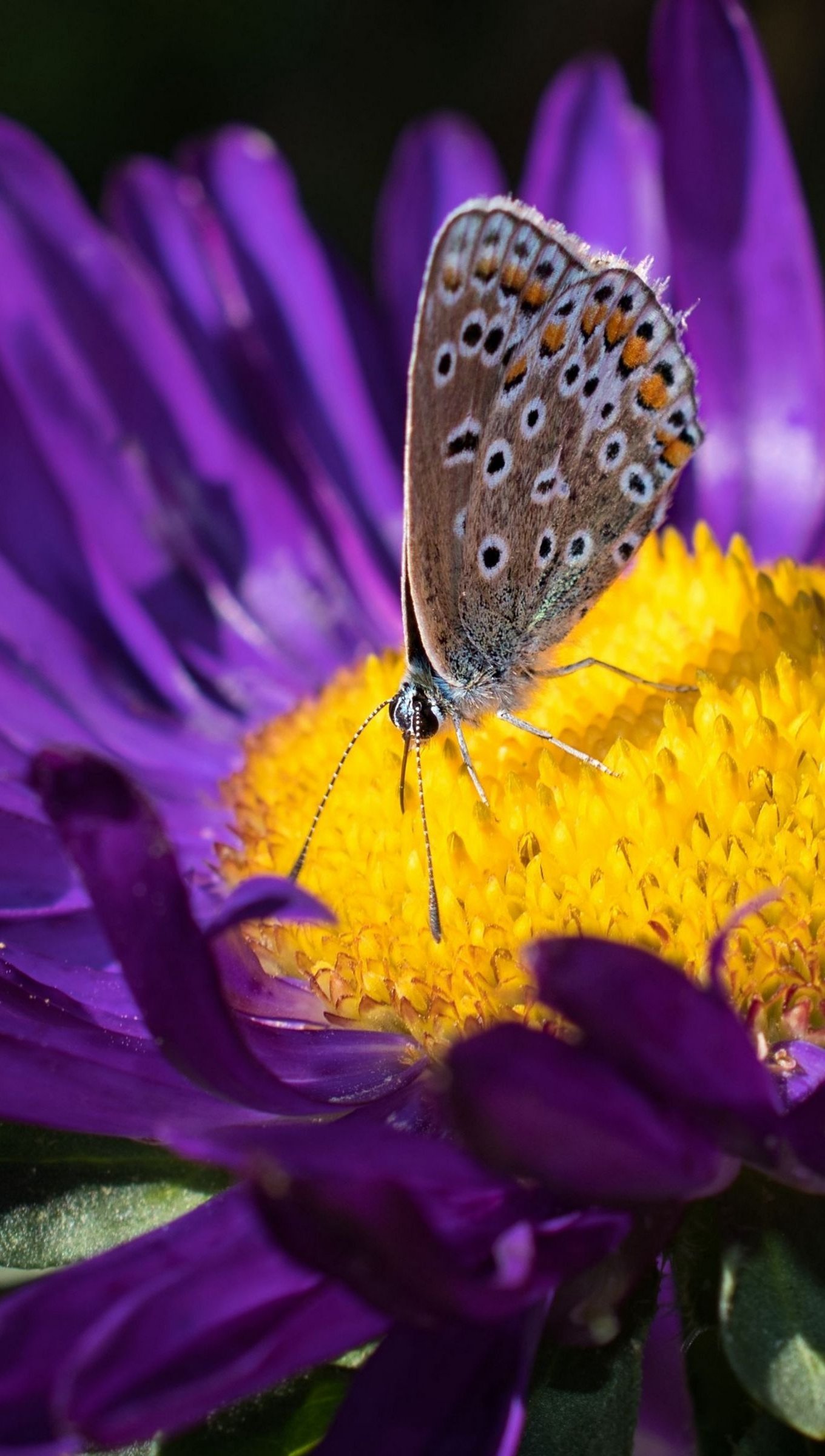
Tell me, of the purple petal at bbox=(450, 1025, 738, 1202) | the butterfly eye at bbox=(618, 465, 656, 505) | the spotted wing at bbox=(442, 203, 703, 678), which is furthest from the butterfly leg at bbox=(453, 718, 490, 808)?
the purple petal at bbox=(450, 1025, 738, 1202)

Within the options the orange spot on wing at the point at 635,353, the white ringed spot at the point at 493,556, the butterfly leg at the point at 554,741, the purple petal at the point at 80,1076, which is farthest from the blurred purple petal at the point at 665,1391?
the orange spot on wing at the point at 635,353

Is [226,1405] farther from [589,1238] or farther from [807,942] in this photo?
[807,942]

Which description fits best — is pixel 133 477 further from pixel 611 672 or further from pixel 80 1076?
pixel 80 1076

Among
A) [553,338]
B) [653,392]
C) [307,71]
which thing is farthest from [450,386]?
[307,71]

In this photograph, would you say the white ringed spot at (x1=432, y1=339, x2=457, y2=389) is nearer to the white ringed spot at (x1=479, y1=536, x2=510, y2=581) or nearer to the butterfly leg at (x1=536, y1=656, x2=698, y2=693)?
the white ringed spot at (x1=479, y1=536, x2=510, y2=581)

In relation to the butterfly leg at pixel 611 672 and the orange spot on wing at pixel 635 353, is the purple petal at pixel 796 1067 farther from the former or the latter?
the orange spot on wing at pixel 635 353
